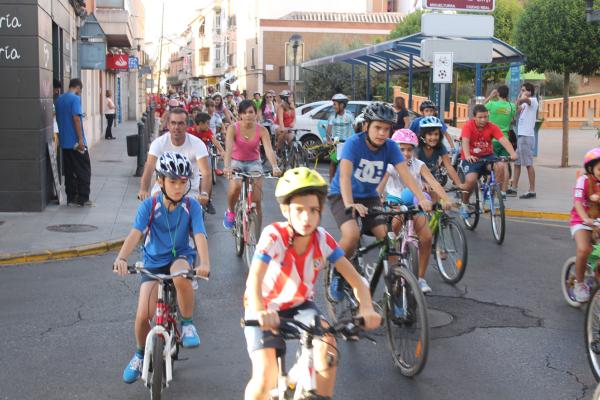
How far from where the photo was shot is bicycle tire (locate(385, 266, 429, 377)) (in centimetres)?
548

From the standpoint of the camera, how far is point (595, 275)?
23.0 feet

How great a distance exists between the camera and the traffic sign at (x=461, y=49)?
51.6ft

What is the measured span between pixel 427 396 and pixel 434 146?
12.8 feet

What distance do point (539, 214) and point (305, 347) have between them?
10301mm

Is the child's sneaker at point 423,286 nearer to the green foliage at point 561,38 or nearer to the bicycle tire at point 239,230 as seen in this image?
the bicycle tire at point 239,230

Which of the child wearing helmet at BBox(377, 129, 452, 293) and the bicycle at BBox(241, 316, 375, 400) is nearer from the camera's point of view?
the bicycle at BBox(241, 316, 375, 400)

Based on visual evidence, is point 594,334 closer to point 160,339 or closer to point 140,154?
point 160,339

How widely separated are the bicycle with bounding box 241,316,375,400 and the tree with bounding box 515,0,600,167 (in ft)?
57.2

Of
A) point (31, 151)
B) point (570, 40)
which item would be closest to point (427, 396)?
point (31, 151)

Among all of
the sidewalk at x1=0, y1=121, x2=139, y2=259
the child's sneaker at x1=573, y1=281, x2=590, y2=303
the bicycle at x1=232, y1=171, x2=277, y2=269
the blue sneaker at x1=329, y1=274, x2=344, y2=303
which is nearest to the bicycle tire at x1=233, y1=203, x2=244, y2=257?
the bicycle at x1=232, y1=171, x2=277, y2=269

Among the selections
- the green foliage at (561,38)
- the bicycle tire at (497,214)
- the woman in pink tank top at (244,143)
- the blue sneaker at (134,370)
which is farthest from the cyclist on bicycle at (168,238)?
the green foliage at (561,38)

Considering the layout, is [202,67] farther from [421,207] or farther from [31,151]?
[421,207]

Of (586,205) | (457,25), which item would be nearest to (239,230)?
(586,205)

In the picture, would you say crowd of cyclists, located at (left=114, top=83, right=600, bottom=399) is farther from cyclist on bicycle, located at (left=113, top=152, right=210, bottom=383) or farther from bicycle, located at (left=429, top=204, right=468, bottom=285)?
bicycle, located at (left=429, top=204, right=468, bottom=285)
